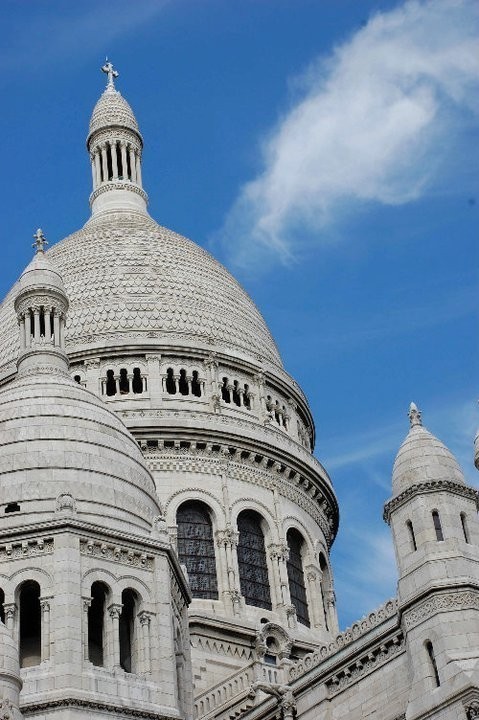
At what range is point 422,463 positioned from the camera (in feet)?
108

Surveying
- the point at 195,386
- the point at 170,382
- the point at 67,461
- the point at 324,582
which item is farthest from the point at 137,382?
the point at 67,461

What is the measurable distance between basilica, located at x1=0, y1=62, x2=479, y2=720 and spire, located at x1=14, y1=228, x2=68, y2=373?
87 millimetres

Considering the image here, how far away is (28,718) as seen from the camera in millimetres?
31578

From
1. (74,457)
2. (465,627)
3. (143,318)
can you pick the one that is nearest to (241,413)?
(143,318)

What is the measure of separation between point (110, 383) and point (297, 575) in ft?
32.3

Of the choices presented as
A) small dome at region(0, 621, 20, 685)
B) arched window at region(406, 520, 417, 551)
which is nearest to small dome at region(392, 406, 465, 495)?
arched window at region(406, 520, 417, 551)

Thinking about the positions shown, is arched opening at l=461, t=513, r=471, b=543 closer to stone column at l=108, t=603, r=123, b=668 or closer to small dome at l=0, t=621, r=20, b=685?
stone column at l=108, t=603, r=123, b=668

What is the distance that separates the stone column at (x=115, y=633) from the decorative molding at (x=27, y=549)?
207 cm

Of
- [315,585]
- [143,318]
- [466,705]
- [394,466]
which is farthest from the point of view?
[143,318]

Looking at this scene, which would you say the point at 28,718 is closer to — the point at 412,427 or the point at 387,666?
the point at 387,666

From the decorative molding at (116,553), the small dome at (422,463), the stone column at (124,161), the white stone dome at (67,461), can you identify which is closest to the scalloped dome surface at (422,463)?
the small dome at (422,463)

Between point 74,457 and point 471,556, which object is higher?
point 74,457

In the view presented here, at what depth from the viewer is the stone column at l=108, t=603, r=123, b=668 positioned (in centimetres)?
→ 3369

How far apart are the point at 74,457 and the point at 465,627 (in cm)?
1206
